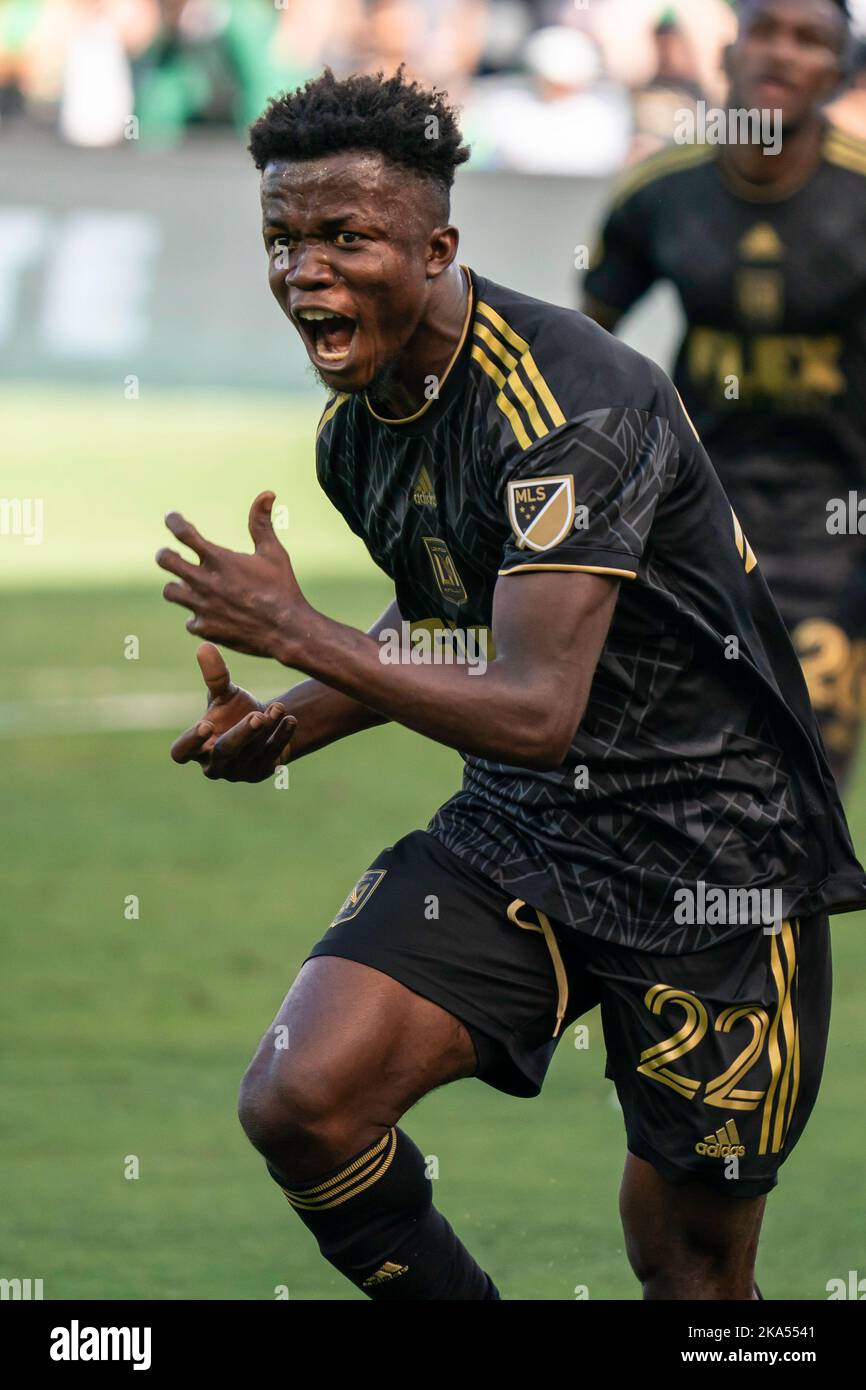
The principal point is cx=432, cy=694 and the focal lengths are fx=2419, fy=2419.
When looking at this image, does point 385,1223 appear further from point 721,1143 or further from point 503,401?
point 503,401

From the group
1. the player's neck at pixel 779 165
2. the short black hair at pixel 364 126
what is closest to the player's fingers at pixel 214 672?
the short black hair at pixel 364 126

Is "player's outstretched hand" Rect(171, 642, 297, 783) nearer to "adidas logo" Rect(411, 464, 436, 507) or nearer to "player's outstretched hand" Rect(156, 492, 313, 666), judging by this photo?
"player's outstretched hand" Rect(156, 492, 313, 666)

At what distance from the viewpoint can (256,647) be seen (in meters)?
3.73

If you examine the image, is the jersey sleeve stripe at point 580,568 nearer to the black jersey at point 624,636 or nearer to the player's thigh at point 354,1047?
the black jersey at point 624,636

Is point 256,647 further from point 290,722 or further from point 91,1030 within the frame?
point 91,1030

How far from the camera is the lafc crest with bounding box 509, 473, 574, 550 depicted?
12.6ft

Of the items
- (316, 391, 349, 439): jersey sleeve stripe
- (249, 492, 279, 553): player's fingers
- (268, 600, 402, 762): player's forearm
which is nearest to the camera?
(249, 492, 279, 553): player's fingers

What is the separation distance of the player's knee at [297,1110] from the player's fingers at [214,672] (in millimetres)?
628

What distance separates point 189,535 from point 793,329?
3586 mm

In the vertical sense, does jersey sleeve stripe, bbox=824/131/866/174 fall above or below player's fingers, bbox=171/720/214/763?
above

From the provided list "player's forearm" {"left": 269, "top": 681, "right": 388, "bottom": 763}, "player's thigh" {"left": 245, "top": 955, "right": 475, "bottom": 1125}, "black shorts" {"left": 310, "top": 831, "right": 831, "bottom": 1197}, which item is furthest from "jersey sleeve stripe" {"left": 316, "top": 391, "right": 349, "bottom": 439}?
"player's thigh" {"left": 245, "top": 955, "right": 475, "bottom": 1125}

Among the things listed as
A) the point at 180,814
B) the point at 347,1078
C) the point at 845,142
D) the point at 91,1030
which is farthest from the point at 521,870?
the point at 180,814

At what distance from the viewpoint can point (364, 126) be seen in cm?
396

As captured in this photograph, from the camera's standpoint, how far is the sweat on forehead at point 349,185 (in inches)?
156
